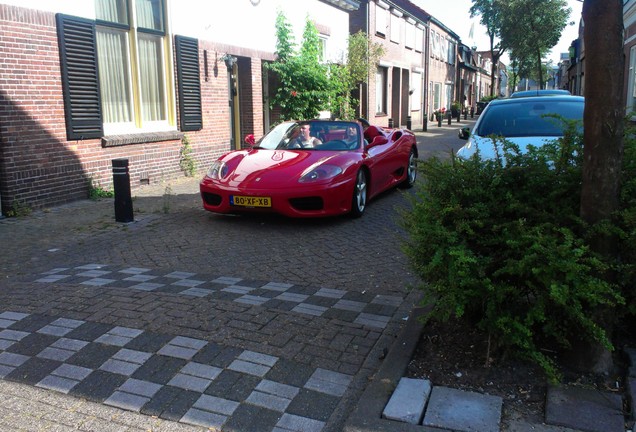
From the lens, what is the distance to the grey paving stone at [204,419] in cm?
270

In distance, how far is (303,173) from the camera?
22.8 feet

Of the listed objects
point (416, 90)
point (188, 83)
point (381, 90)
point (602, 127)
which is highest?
point (416, 90)

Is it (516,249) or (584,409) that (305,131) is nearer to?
(516,249)

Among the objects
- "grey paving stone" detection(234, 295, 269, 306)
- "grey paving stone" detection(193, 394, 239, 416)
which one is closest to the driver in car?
"grey paving stone" detection(234, 295, 269, 306)

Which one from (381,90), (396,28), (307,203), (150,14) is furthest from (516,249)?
(396,28)

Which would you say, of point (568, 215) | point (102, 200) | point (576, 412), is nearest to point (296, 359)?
point (576, 412)

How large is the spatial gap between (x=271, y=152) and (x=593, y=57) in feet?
17.8

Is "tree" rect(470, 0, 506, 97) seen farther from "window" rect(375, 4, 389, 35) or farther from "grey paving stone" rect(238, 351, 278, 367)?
"grey paving stone" rect(238, 351, 278, 367)

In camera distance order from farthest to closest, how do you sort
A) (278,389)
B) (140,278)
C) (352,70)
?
(352,70) < (140,278) < (278,389)

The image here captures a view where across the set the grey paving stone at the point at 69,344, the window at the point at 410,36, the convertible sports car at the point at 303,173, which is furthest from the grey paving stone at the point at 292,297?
the window at the point at 410,36

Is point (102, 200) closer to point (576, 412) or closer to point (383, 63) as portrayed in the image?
point (576, 412)

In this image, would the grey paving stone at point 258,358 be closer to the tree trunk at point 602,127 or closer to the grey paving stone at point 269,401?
the grey paving stone at point 269,401

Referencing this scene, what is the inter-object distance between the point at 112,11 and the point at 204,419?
8.84 metres

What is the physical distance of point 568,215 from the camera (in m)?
3.00
